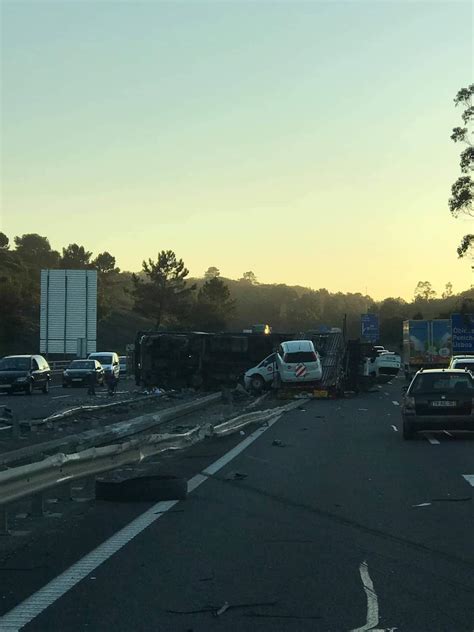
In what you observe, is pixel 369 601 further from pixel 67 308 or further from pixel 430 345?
pixel 430 345

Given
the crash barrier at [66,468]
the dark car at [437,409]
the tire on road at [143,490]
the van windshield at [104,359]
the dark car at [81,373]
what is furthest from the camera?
the van windshield at [104,359]

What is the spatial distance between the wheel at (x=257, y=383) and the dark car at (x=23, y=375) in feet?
30.6

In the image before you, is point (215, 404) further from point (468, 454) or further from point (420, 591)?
point (420, 591)

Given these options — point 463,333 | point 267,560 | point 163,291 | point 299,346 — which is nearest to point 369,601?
point 267,560

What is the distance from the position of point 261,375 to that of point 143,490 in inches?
1342

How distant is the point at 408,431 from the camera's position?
68.1 ft

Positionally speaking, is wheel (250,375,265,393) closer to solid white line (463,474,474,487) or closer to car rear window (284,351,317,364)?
car rear window (284,351,317,364)

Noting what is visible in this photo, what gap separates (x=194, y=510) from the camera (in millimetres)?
11086

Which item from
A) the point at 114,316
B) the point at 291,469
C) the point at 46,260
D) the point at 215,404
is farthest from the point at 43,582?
the point at 46,260

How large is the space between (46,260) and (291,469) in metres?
182

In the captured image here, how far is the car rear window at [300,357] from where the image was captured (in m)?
43.0

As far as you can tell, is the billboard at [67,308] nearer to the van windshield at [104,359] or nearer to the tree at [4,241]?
the van windshield at [104,359]

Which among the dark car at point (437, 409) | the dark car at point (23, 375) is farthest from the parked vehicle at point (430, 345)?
the dark car at point (437, 409)

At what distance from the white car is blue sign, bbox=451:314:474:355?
49.9 feet
